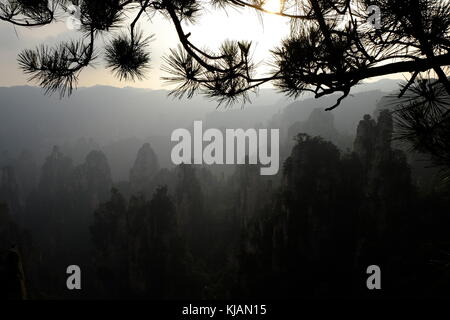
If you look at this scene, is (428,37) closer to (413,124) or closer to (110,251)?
(413,124)

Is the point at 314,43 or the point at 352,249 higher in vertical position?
the point at 314,43

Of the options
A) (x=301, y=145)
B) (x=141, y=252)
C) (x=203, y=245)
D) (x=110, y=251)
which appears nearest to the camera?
(x=301, y=145)

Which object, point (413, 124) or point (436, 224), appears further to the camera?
point (436, 224)

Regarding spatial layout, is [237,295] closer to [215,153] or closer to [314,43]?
[314,43]

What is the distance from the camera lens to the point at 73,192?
1732 inches

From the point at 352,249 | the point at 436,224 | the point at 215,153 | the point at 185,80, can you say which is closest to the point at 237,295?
the point at 352,249

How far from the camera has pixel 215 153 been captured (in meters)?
63.1

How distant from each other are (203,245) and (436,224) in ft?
63.8

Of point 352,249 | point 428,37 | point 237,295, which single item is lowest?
point 237,295
